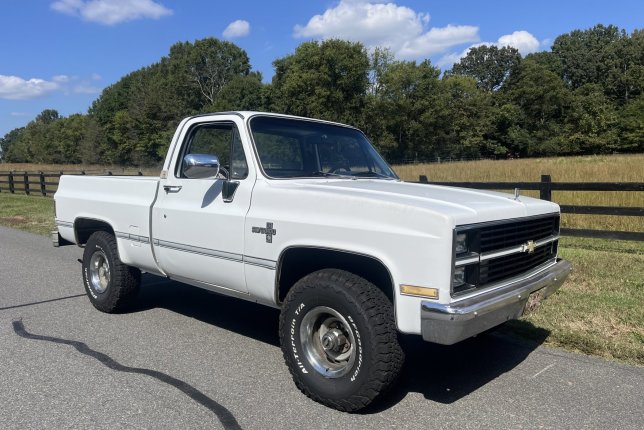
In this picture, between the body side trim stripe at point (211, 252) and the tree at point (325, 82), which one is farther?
the tree at point (325, 82)

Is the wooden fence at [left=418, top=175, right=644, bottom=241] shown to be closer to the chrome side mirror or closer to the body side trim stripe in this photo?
the chrome side mirror

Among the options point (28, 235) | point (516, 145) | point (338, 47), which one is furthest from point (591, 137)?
point (28, 235)

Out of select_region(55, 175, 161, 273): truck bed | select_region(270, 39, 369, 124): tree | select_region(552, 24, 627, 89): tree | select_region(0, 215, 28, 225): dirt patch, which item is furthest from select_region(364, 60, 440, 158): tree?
select_region(55, 175, 161, 273): truck bed

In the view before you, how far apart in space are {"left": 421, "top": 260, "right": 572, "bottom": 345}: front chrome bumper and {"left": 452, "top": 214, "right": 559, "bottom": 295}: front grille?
0.10 meters

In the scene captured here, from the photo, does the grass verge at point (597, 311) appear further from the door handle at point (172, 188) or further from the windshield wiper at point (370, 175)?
the door handle at point (172, 188)

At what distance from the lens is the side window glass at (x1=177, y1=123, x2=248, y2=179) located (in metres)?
4.39

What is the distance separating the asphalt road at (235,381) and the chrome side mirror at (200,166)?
1.53 metres

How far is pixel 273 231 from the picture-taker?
3832 millimetres

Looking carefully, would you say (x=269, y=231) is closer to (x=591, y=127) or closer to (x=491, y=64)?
(x=591, y=127)

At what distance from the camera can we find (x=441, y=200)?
349cm

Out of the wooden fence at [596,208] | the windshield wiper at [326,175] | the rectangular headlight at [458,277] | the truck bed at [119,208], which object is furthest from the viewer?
the wooden fence at [596,208]

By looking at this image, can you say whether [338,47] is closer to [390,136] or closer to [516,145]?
[390,136]

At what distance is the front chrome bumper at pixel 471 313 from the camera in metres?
2.98

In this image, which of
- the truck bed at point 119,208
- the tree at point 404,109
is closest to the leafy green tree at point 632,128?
the tree at point 404,109
